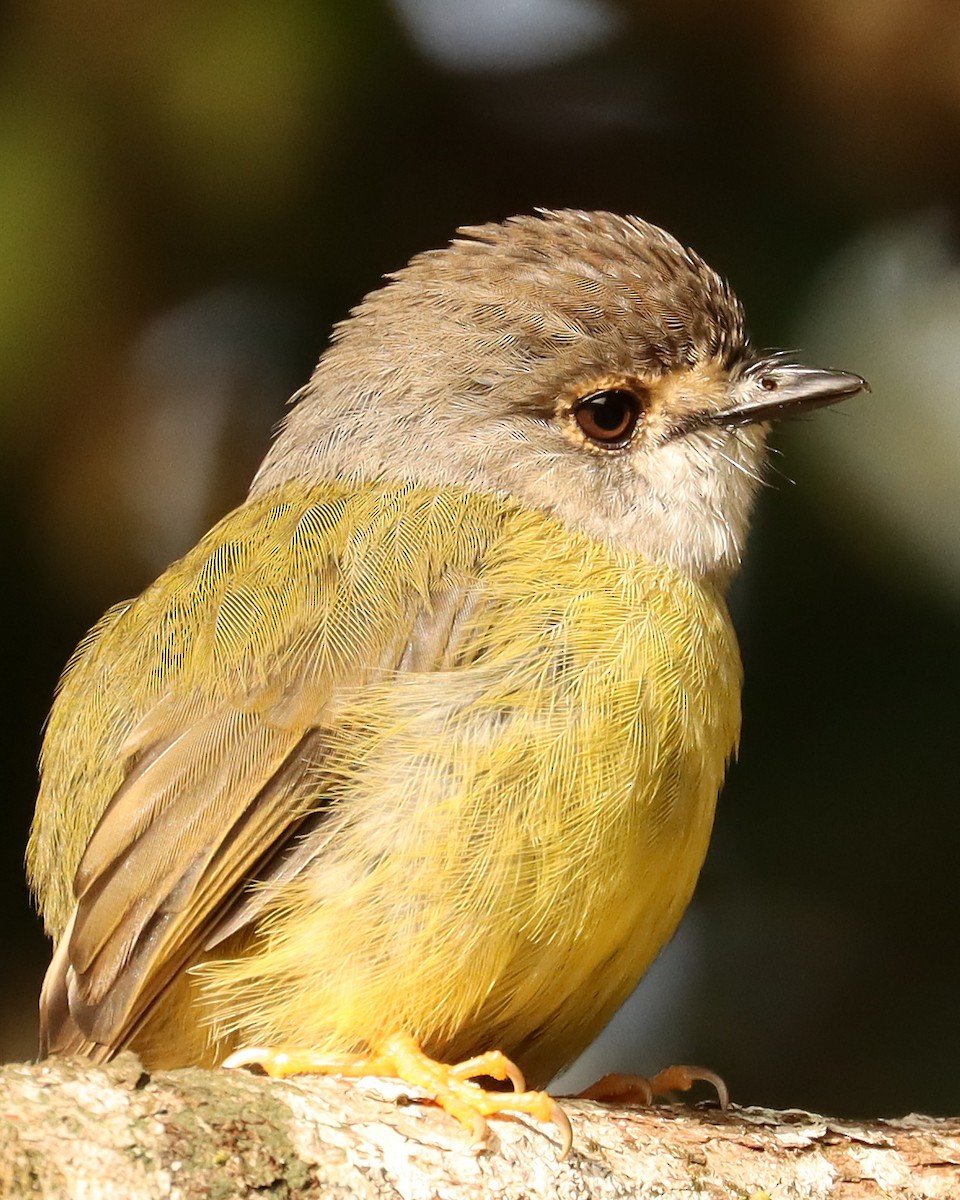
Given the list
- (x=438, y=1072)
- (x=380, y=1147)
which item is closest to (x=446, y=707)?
(x=438, y=1072)

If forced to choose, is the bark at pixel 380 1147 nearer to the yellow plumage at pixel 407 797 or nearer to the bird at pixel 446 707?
the bird at pixel 446 707

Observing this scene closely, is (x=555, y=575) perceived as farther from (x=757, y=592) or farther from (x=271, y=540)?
(x=757, y=592)

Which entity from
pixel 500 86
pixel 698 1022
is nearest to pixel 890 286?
pixel 500 86

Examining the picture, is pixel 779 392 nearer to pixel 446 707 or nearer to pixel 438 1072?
pixel 446 707

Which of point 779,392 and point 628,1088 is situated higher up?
point 779,392

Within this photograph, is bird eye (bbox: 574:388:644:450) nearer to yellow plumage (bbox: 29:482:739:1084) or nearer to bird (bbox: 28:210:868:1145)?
bird (bbox: 28:210:868:1145)
